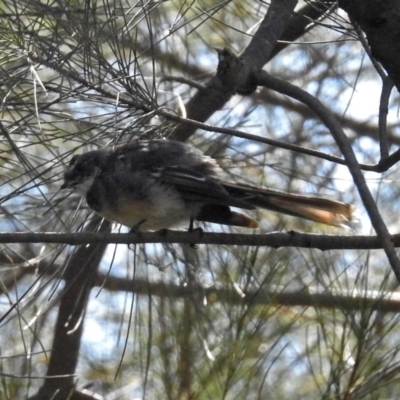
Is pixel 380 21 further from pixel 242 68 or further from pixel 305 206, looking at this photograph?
pixel 305 206

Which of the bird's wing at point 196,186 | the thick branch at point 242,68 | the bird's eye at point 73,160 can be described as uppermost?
the thick branch at point 242,68

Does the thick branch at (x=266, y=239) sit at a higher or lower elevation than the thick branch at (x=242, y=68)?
lower

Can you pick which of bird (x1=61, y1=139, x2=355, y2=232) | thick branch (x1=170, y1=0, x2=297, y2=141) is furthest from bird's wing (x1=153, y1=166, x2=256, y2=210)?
thick branch (x1=170, y1=0, x2=297, y2=141)

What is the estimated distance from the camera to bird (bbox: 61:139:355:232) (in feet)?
8.17

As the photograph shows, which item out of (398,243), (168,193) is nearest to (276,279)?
(168,193)

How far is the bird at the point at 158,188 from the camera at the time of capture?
2.49m

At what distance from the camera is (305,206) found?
2.42 m

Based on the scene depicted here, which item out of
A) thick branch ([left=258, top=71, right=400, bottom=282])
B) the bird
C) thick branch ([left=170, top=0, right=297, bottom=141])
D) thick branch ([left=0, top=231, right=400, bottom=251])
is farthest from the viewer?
the bird

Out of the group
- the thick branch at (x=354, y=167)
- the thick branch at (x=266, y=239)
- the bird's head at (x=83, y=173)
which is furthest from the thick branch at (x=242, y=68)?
the thick branch at (x=266, y=239)

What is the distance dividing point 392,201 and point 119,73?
180 centimetres

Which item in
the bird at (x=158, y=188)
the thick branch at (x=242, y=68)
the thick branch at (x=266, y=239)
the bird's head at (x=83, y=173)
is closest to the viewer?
the thick branch at (x=266, y=239)

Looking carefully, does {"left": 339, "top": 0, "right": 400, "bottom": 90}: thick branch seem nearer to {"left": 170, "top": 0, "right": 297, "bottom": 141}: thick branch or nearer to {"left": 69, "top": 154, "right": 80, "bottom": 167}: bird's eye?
{"left": 170, "top": 0, "right": 297, "bottom": 141}: thick branch

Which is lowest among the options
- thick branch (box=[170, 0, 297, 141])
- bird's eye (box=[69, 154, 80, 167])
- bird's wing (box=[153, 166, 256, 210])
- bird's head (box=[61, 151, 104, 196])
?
bird's wing (box=[153, 166, 256, 210])

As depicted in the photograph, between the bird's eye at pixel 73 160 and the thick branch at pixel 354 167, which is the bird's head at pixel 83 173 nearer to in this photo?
the bird's eye at pixel 73 160
